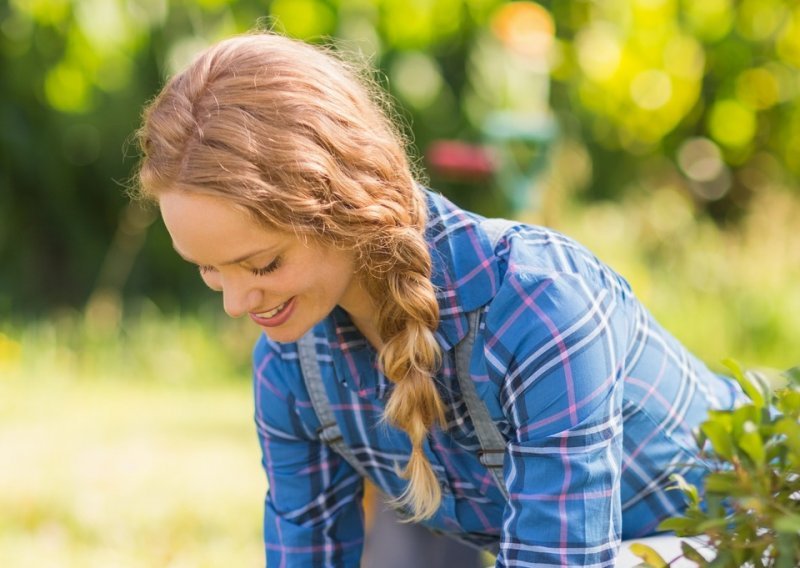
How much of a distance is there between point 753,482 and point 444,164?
3.61 m

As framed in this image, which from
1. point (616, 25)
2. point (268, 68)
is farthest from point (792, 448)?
point (616, 25)

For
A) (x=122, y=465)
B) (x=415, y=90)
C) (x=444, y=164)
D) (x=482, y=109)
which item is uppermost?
(x=415, y=90)

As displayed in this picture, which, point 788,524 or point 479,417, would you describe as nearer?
point 788,524

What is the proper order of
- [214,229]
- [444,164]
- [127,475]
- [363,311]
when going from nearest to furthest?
[214,229]
[363,311]
[127,475]
[444,164]

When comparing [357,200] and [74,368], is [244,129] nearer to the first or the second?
[357,200]

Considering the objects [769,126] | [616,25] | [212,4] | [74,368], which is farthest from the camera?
[769,126]

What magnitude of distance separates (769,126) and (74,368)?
391 cm

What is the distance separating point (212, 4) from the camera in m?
5.29

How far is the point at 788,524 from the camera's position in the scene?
105cm

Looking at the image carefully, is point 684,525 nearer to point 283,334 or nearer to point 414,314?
point 414,314

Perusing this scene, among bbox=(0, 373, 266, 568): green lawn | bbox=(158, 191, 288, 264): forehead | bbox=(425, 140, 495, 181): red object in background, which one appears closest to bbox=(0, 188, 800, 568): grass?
bbox=(0, 373, 266, 568): green lawn

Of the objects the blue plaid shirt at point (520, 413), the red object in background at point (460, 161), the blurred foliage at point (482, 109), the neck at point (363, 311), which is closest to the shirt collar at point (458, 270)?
the blue plaid shirt at point (520, 413)

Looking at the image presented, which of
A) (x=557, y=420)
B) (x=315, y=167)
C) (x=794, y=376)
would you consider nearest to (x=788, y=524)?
(x=794, y=376)

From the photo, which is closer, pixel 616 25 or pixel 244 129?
pixel 244 129
